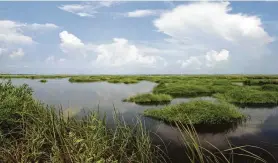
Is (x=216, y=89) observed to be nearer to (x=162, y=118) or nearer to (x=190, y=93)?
(x=190, y=93)

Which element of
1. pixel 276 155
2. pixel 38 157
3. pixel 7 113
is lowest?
pixel 276 155

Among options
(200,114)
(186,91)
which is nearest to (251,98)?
(186,91)

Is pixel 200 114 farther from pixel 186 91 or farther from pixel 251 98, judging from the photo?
pixel 186 91

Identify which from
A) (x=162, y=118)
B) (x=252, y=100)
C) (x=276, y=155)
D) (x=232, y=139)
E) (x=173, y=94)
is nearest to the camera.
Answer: (x=276, y=155)

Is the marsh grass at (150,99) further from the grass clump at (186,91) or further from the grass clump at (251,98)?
the grass clump at (251,98)

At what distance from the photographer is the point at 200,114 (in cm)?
1903

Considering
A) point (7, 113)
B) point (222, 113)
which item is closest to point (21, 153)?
point (7, 113)


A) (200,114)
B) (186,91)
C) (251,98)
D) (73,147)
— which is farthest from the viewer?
(186,91)

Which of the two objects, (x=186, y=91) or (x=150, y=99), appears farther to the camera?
(x=186, y=91)

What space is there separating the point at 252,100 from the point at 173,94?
1013 centimetres

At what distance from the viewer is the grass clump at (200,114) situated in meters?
18.5

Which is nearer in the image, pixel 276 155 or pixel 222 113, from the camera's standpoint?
pixel 276 155

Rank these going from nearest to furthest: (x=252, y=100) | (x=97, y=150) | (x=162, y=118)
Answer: (x=97, y=150)
(x=162, y=118)
(x=252, y=100)

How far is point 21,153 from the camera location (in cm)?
844
